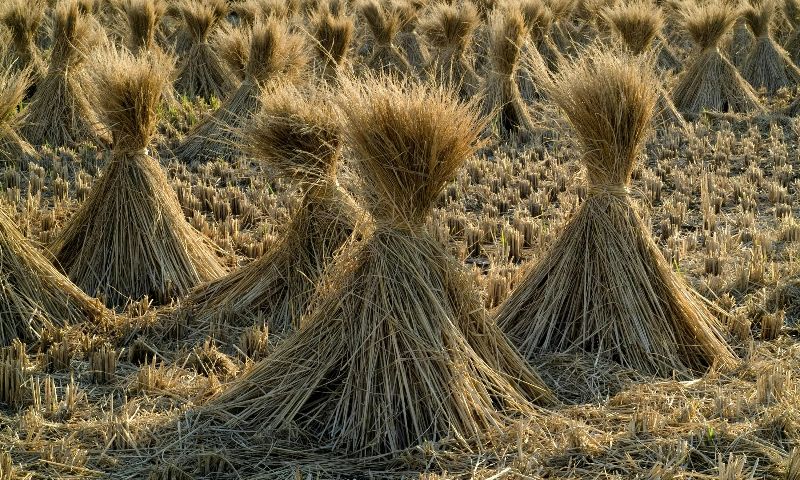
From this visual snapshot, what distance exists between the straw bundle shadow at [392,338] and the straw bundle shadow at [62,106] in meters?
5.34

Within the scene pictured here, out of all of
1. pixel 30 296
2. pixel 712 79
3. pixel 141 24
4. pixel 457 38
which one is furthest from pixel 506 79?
pixel 30 296

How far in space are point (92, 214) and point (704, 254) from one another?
358 cm

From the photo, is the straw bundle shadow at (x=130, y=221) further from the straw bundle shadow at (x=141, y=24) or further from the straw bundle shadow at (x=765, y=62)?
the straw bundle shadow at (x=765, y=62)

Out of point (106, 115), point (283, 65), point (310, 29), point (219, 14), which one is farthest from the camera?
point (219, 14)

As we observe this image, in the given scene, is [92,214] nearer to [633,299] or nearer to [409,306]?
[409,306]

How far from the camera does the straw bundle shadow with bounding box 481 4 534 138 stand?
30.0 feet

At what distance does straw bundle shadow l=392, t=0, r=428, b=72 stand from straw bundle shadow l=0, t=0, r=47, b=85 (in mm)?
4807

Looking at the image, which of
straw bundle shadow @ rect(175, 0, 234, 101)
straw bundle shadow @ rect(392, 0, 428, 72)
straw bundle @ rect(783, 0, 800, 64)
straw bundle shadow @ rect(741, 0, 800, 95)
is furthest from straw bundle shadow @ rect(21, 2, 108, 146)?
straw bundle @ rect(783, 0, 800, 64)

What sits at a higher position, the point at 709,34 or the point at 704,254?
the point at 709,34

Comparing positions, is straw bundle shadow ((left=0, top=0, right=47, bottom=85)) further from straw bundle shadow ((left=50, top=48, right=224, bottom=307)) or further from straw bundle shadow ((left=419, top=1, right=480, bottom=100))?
straw bundle shadow ((left=50, top=48, right=224, bottom=307))

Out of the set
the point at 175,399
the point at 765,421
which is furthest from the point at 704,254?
the point at 175,399

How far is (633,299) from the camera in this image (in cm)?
427

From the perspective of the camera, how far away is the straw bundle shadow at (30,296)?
4.59 metres

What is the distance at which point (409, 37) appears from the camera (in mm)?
13055
